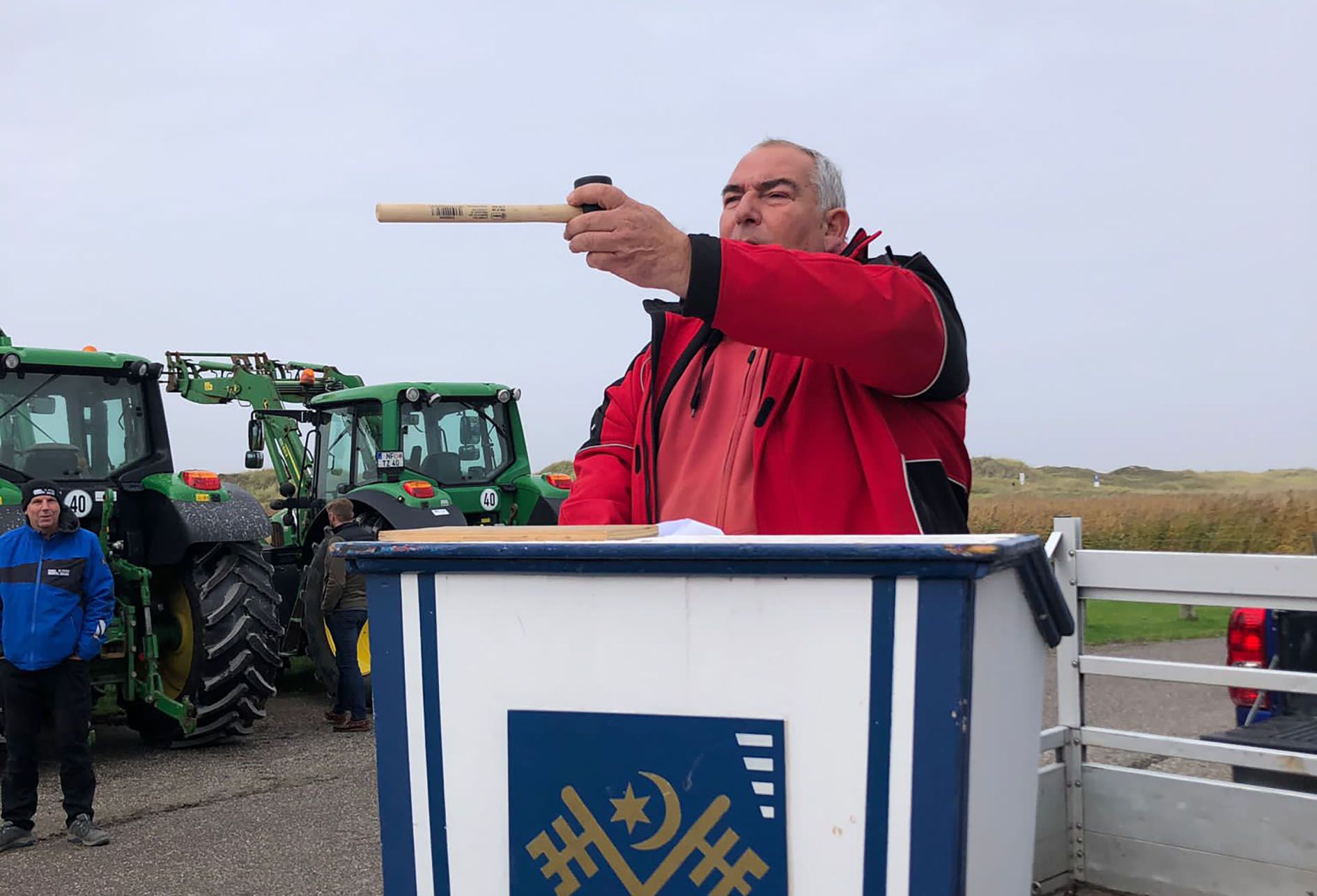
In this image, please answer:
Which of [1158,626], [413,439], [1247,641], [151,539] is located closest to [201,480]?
[151,539]

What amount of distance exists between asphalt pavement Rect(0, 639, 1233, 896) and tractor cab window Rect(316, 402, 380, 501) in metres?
2.40

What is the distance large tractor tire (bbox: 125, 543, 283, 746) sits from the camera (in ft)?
25.7

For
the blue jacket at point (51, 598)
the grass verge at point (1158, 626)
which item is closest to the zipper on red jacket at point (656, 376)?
the blue jacket at point (51, 598)

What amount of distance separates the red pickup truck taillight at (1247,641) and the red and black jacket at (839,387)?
2.67 metres

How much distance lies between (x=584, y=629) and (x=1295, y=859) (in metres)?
2.42

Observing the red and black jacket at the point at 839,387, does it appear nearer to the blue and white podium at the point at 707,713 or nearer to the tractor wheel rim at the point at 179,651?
the blue and white podium at the point at 707,713

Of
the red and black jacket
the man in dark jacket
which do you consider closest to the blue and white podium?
the red and black jacket

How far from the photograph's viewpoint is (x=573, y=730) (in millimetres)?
1564

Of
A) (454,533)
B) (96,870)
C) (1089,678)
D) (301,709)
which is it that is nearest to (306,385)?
(301,709)

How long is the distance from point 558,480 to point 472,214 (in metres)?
9.62

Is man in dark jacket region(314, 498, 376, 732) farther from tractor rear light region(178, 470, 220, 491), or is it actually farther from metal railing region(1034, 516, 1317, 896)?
metal railing region(1034, 516, 1317, 896)

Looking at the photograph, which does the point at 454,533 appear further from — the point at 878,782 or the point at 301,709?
the point at 301,709

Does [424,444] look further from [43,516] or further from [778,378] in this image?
[778,378]

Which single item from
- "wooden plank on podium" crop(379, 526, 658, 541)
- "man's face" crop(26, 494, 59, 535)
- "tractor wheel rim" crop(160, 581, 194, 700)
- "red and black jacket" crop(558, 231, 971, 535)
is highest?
"red and black jacket" crop(558, 231, 971, 535)
